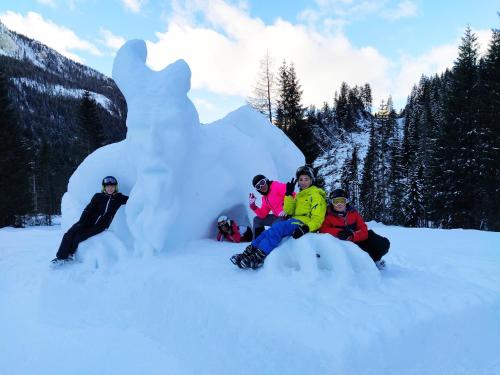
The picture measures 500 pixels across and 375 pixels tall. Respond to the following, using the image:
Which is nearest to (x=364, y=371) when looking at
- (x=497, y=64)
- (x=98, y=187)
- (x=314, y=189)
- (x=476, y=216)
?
(x=314, y=189)

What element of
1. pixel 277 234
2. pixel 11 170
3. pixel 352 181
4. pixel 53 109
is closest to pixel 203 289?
pixel 277 234

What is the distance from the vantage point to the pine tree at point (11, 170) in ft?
56.9

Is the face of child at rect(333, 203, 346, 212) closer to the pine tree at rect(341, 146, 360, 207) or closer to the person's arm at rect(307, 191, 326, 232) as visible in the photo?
the person's arm at rect(307, 191, 326, 232)

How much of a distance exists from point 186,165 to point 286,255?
87.6 inches

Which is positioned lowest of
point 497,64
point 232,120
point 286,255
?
point 286,255

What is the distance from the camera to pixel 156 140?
465 centimetres

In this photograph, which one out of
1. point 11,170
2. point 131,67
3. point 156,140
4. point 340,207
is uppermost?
point 131,67

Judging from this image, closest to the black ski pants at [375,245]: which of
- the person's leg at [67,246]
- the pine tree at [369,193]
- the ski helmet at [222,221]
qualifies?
the ski helmet at [222,221]

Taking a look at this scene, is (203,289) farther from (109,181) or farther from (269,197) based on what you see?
(109,181)

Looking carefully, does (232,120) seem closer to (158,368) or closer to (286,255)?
(286,255)

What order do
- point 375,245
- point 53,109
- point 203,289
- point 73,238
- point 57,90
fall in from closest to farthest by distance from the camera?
point 203,289 → point 375,245 → point 73,238 → point 53,109 → point 57,90

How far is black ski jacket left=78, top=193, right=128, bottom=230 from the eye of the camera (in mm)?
4871

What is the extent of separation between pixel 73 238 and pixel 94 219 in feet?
1.20

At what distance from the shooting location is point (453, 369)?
2629 millimetres
